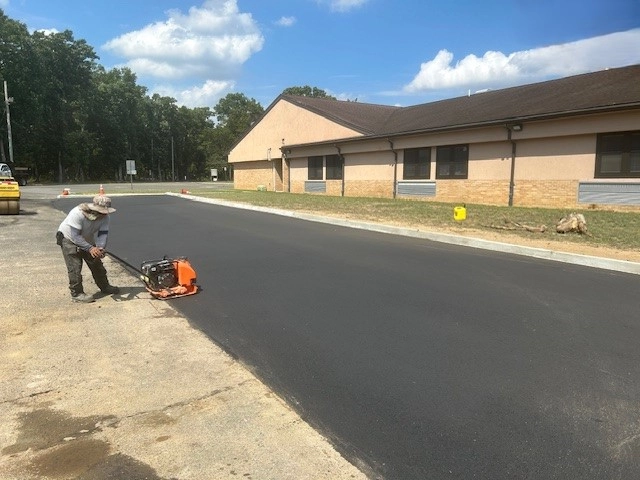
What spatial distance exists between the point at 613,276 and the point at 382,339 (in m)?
5.03

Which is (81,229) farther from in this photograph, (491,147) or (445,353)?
(491,147)

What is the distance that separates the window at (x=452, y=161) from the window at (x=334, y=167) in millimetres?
7683

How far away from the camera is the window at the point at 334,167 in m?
29.2

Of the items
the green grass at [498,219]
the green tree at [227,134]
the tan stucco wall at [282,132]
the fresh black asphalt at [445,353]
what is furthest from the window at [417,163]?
the green tree at [227,134]

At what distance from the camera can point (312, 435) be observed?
10.4 feet

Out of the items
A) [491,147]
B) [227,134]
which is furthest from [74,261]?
[227,134]

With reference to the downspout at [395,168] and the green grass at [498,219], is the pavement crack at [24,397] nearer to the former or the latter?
the green grass at [498,219]

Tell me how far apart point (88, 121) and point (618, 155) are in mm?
71551

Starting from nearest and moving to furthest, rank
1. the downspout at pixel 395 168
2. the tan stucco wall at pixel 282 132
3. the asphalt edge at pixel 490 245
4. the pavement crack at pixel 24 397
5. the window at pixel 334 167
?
the pavement crack at pixel 24 397 → the asphalt edge at pixel 490 245 → the downspout at pixel 395 168 → the window at pixel 334 167 → the tan stucco wall at pixel 282 132

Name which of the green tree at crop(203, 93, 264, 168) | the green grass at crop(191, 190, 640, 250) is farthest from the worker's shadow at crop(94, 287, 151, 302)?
the green tree at crop(203, 93, 264, 168)

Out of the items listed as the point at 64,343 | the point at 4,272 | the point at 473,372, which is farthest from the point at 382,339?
the point at 4,272

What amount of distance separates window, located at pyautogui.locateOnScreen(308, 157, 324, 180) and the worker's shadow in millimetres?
24361

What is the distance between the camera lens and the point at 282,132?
3491 cm

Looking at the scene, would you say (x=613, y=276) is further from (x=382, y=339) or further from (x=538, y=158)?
(x=538, y=158)
